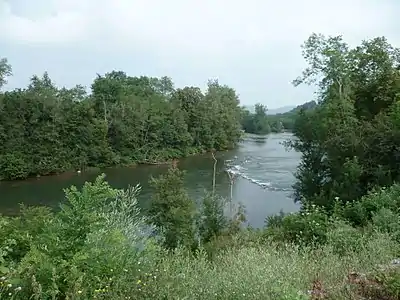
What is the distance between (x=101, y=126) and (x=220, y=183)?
13.9 metres

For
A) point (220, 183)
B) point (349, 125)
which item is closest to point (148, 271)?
point (349, 125)

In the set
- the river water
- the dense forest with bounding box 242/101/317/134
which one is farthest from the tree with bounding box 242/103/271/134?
the river water

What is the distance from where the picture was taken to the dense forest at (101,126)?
31.5 metres

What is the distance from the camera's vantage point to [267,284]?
2625 millimetres

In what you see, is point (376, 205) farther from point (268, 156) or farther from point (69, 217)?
point (268, 156)

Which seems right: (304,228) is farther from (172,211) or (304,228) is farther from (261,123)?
(261,123)

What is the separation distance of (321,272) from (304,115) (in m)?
15.5

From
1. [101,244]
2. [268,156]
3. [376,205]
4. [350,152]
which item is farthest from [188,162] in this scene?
A: [101,244]

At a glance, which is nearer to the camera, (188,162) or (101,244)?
(101,244)

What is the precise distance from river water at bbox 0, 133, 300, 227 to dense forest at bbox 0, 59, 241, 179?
1.81 metres

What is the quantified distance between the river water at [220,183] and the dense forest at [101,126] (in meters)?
1.81

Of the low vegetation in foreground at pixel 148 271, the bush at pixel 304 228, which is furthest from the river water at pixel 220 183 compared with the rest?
the low vegetation in foreground at pixel 148 271

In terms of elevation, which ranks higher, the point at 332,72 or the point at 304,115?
the point at 332,72

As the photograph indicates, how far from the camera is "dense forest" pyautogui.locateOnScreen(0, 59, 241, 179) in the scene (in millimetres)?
31453
